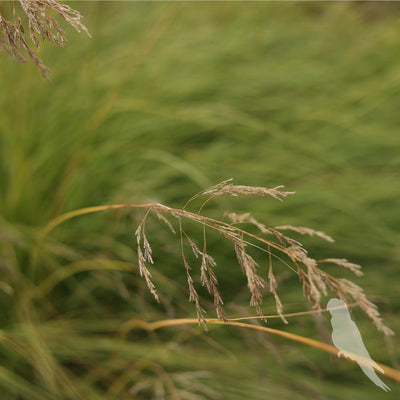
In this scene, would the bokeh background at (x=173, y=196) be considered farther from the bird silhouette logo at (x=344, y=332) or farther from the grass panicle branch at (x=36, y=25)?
the grass panicle branch at (x=36, y=25)

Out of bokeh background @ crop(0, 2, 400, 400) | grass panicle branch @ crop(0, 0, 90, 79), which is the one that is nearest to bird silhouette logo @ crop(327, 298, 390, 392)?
bokeh background @ crop(0, 2, 400, 400)

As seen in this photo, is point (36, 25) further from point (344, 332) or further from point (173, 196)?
point (173, 196)

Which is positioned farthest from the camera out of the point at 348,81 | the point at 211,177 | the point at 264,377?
the point at 348,81

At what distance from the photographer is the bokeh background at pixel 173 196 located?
123 cm

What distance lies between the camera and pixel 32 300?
57.6 inches

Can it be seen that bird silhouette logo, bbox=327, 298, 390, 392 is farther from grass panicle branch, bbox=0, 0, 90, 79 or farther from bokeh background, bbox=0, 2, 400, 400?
grass panicle branch, bbox=0, 0, 90, 79

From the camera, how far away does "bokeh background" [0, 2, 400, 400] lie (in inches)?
48.3

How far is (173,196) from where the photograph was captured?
1561 millimetres

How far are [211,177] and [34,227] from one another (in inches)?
19.9

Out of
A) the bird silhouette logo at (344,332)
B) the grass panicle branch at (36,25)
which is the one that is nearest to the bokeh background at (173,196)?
the bird silhouette logo at (344,332)

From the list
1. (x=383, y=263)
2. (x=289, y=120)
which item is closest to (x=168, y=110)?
(x=289, y=120)

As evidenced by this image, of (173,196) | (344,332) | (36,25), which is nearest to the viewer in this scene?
(36,25)

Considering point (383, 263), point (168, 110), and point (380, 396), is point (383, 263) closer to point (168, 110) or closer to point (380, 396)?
point (380, 396)

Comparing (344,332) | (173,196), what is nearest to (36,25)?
(344,332)
